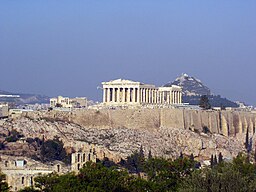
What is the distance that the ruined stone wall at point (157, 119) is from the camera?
83894 millimetres

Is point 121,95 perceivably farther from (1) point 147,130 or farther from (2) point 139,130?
(2) point 139,130

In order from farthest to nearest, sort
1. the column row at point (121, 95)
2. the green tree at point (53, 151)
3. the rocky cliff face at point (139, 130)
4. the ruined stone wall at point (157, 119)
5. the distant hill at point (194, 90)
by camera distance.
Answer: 1. the distant hill at point (194, 90)
2. the column row at point (121, 95)
3. the ruined stone wall at point (157, 119)
4. the rocky cliff face at point (139, 130)
5. the green tree at point (53, 151)

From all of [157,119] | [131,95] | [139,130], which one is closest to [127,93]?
[131,95]

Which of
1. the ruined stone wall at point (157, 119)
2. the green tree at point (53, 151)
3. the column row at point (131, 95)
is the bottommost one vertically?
the green tree at point (53, 151)

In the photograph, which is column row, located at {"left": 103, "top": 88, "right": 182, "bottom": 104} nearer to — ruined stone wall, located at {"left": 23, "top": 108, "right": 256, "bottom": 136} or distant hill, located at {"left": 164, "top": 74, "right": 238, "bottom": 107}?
ruined stone wall, located at {"left": 23, "top": 108, "right": 256, "bottom": 136}

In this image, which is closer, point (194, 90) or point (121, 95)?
point (121, 95)

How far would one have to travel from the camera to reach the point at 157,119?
292 ft

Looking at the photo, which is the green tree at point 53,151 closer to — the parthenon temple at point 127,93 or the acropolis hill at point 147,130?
the acropolis hill at point 147,130

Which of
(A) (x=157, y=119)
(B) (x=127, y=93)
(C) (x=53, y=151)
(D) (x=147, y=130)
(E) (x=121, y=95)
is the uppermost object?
(B) (x=127, y=93)

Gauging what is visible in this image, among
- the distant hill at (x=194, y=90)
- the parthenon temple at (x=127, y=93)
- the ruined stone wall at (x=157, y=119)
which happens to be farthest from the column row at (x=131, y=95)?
the distant hill at (x=194, y=90)

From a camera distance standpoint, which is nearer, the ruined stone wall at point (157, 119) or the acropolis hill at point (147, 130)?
the acropolis hill at point (147, 130)

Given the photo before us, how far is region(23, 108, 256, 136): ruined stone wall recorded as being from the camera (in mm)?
83894

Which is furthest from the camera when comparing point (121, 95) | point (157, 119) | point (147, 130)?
point (121, 95)

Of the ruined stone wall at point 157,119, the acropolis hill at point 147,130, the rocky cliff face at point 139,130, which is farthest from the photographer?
the ruined stone wall at point 157,119
